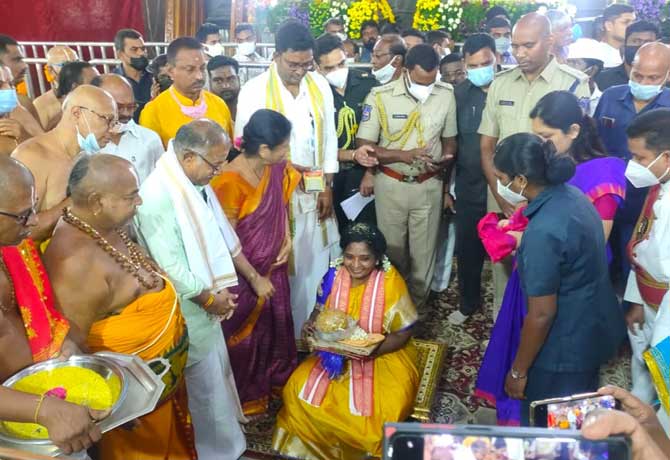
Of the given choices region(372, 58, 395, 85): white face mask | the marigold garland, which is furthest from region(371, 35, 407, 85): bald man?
the marigold garland

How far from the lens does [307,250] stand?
3.81m

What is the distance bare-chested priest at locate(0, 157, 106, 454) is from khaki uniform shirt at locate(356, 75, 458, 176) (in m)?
2.48

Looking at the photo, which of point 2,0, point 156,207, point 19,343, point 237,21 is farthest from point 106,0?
point 19,343

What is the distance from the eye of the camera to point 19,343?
177cm

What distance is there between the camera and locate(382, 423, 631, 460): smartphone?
38.9 inches

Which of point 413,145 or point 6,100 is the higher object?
point 6,100

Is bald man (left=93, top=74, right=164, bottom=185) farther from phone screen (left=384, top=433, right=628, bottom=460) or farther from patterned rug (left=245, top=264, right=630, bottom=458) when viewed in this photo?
phone screen (left=384, top=433, right=628, bottom=460)

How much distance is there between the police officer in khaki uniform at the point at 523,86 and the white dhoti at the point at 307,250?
3.50ft

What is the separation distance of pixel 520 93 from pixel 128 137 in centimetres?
223

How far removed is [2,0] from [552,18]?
792 cm

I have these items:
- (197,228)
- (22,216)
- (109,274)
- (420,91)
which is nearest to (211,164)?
(197,228)

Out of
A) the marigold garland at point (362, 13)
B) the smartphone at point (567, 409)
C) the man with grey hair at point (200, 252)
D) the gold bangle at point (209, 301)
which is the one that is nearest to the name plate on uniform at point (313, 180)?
the man with grey hair at point (200, 252)

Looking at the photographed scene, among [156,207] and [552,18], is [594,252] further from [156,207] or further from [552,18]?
[552,18]

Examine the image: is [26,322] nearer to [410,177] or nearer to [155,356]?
[155,356]
